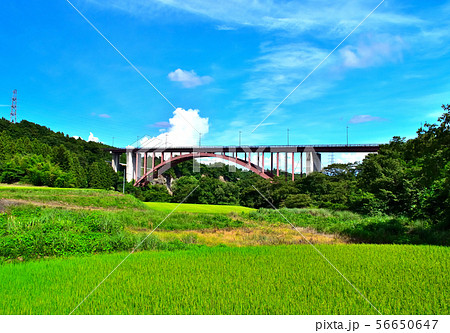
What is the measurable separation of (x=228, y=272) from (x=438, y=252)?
255 inches

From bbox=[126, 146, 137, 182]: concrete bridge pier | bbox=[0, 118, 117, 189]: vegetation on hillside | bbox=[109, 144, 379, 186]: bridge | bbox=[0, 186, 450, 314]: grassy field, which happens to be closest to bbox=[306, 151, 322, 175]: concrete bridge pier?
bbox=[109, 144, 379, 186]: bridge

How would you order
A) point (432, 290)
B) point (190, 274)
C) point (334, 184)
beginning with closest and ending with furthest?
1. point (432, 290)
2. point (190, 274)
3. point (334, 184)

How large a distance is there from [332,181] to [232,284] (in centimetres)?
2376

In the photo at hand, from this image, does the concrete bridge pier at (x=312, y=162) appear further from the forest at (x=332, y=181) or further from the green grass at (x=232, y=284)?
the green grass at (x=232, y=284)

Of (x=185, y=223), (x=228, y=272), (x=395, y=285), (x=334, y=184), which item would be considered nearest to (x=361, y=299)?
(x=395, y=285)

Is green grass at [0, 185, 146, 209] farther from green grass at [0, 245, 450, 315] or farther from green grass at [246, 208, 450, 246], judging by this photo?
green grass at [0, 245, 450, 315]

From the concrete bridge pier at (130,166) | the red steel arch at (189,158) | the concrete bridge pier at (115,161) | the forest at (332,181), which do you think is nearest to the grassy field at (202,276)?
the forest at (332,181)

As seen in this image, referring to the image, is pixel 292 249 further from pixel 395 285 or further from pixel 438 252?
pixel 438 252

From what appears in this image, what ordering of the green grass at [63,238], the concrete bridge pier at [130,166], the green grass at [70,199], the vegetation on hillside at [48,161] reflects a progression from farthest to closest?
the concrete bridge pier at [130,166], the vegetation on hillside at [48,161], the green grass at [70,199], the green grass at [63,238]

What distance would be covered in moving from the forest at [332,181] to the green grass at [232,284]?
3699 mm

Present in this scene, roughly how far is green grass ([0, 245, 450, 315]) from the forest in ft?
12.1

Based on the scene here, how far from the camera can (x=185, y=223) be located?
15.1 meters

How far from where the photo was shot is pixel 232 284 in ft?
15.9

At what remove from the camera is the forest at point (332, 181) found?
9516mm
